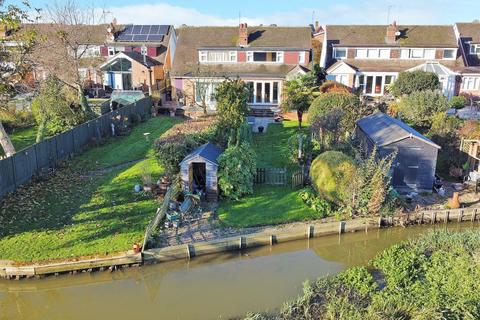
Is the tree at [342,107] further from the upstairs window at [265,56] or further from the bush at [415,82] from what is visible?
the upstairs window at [265,56]

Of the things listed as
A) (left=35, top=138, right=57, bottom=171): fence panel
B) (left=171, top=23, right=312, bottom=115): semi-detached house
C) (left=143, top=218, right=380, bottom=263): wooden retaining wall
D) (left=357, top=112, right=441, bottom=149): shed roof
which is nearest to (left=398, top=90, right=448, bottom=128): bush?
(left=357, top=112, right=441, bottom=149): shed roof

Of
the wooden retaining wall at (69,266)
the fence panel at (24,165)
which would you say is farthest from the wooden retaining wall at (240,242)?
the fence panel at (24,165)

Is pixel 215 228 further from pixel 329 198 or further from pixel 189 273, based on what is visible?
pixel 329 198

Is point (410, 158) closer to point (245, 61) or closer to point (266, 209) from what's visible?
point (266, 209)

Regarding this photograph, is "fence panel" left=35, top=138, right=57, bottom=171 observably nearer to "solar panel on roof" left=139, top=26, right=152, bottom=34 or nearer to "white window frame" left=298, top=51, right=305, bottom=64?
"white window frame" left=298, top=51, right=305, bottom=64

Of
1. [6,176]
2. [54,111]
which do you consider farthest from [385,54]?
[6,176]
